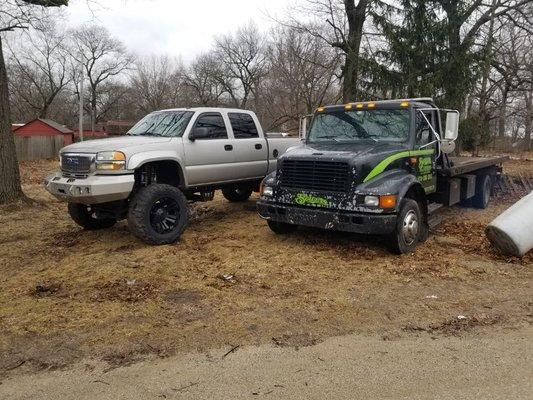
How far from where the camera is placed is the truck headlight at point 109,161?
258 inches

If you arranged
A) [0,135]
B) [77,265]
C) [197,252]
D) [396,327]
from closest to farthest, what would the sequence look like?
1. [396,327]
2. [77,265]
3. [197,252]
4. [0,135]

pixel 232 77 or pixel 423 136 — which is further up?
pixel 232 77

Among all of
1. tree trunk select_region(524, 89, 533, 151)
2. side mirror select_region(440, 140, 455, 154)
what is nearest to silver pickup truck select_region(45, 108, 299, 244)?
side mirror select_region(440, 140, 455, 154)

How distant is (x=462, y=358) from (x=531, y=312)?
1.43m

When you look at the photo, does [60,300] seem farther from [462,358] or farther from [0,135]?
[0,135]

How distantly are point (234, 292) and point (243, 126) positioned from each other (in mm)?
4538

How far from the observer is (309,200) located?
257 inches

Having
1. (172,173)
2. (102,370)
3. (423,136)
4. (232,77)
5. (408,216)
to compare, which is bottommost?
(102,370)

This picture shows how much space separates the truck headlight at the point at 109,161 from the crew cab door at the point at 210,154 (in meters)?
1.26

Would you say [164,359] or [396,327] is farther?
[396,327]

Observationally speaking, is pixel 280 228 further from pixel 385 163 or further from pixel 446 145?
pixel 446 145

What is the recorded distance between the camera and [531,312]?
4.60m

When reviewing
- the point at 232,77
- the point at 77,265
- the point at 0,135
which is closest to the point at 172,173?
the point at 77,265

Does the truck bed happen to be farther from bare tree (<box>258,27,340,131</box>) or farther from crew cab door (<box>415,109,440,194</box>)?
bare tree (<box>258,27,340,131</box>)
